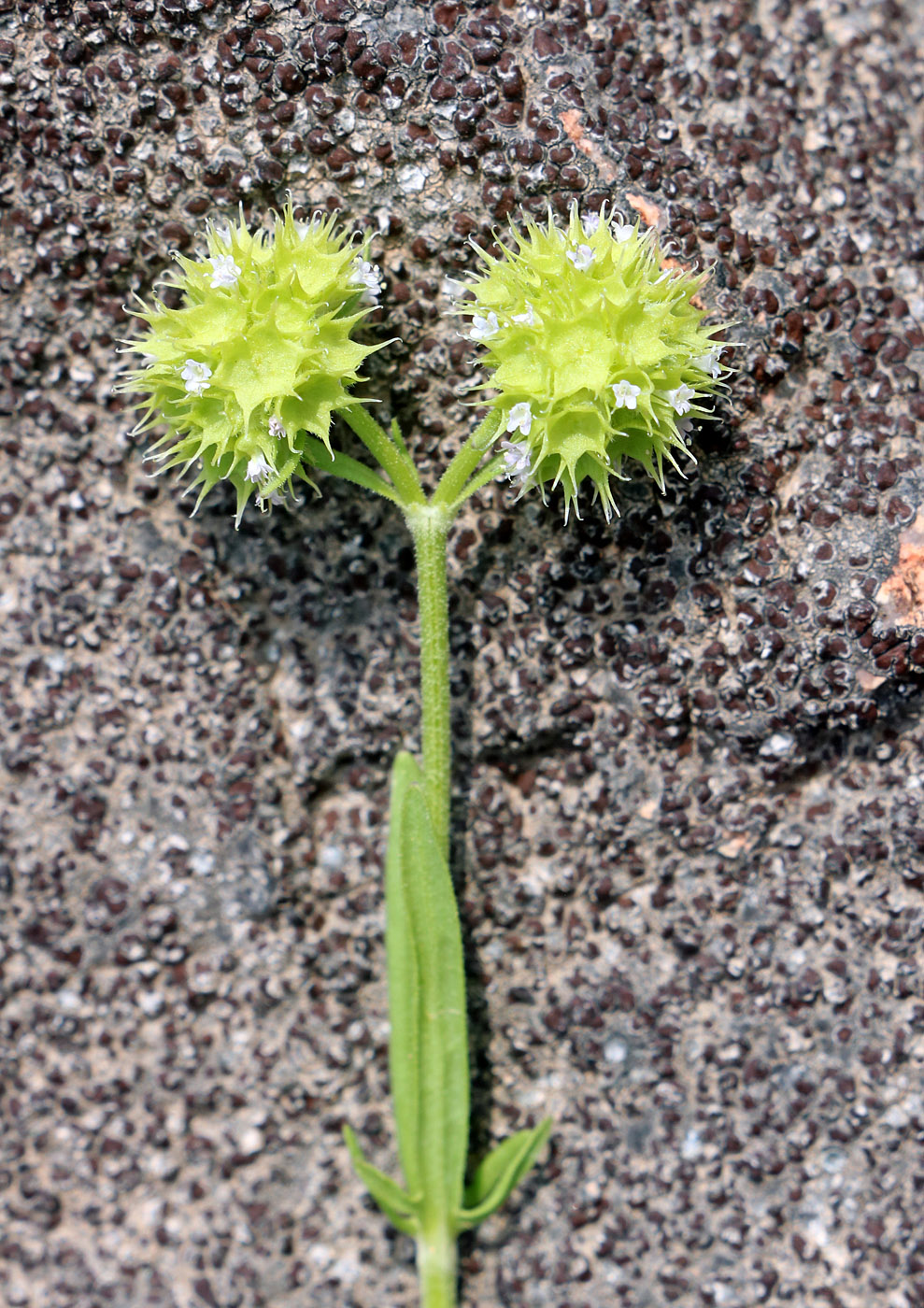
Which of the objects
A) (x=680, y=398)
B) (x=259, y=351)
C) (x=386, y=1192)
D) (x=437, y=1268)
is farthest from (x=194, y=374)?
(x=437, y=1268)

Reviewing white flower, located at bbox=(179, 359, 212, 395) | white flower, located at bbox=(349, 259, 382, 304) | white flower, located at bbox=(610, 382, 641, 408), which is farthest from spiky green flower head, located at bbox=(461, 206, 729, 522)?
white flower, located at bbox=(179, 359, 212, 395)

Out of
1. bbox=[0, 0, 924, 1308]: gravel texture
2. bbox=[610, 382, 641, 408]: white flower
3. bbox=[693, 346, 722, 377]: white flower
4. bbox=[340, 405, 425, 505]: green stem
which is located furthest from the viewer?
bbox=[0, 0, 924, 1308]: gravel texture

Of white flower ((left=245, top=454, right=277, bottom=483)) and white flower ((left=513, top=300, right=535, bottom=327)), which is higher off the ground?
white flower ((left=513, top=300, right=535, bottom=327))

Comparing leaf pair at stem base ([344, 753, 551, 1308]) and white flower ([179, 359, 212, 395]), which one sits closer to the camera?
white flower ([179, 359, 212, 395])

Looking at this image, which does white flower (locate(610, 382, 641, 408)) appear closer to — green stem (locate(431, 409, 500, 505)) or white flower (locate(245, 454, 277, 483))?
green stem (locate(431, 409, 500, 505))

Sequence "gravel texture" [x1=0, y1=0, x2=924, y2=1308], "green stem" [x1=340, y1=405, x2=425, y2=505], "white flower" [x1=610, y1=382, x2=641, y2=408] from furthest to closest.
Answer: "gravel texture" [x1=0, y1=0, x2=924, y2=1308]
"green stem" [x1=340, y1=405, x2=425, y2=505]
"white flower" [x1=610, y1=382, x2=641, y2=408]

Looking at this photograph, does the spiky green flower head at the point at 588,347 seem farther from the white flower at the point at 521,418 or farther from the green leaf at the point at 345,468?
the green leaf at the point at 345,468

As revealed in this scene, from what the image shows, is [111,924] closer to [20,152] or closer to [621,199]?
[20,152]
